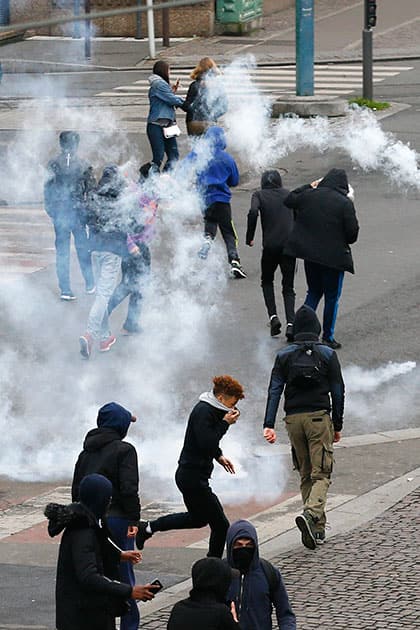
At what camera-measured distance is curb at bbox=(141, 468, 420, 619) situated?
32.5ft

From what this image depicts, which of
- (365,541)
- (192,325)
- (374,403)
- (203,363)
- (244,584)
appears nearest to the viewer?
(244,584)

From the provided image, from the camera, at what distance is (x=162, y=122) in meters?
22.2

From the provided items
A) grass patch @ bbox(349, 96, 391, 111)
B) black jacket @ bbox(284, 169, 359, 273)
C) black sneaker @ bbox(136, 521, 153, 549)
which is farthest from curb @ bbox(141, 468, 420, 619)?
grass patch @ bbox(349, 96, 391, 111)

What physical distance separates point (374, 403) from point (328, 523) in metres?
3.24

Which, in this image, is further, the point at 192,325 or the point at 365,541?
the point at 192,325

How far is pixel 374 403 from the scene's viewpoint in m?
14.3

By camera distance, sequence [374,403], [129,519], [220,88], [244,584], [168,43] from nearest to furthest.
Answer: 1. [244,584]
2. [129,519]
3. [374,403]
4. [220,88]
5. [168,43]

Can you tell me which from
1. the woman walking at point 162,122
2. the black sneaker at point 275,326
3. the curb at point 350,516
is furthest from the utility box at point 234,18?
the curb at point 350,516

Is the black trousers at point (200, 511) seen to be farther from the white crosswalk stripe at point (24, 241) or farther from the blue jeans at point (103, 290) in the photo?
the white crosswalk stripe at point (24, 241)

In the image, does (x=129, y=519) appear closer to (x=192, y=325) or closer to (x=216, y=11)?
(x=192, y=325)

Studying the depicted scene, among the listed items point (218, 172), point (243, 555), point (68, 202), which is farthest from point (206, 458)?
point (218, 172)

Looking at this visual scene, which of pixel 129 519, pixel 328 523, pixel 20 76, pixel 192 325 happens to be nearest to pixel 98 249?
pixel 192 325

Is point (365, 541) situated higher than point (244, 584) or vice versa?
point (244, 584)

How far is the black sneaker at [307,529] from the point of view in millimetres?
10469
